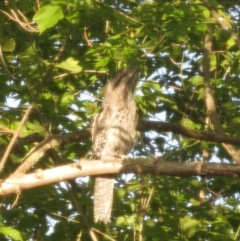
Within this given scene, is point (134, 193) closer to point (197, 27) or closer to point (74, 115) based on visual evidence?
point (74, 115)

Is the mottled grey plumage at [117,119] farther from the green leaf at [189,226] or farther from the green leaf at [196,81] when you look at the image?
the green leaf at [189,226]

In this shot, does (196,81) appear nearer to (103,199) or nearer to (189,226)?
(103,199)

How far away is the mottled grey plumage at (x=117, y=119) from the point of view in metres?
6.02

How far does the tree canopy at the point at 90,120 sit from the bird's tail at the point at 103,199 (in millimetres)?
67

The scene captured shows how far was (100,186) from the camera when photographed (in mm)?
5516

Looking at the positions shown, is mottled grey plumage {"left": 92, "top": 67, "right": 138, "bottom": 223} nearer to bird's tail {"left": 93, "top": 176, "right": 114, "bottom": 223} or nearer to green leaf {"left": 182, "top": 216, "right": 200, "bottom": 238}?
bird's tail {"left": 93, "top": 176, "right": 114, "bottom": 223}

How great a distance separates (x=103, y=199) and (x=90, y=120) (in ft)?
3.15

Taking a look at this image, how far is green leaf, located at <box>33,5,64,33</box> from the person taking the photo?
3947 millimetres

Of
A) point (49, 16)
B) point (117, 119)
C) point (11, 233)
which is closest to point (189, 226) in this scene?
point (11, 233)

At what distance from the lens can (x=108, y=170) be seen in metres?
4.22

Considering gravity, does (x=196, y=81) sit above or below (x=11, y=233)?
above

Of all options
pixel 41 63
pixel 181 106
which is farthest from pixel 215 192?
pixel 41 63

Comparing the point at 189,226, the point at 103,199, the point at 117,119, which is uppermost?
the point at 117,119

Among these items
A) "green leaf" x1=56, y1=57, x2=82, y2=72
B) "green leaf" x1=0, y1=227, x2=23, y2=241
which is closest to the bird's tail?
"green leaf" x1=56, y1=57, x2=82, y2=72
